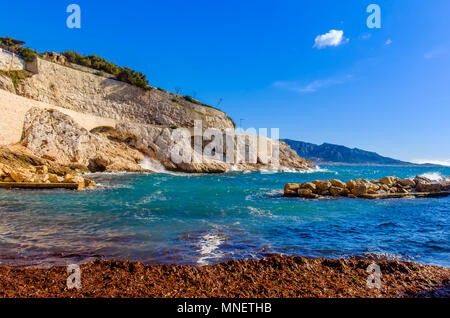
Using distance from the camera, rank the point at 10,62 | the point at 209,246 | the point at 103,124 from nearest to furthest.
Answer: the point at 209,246, the point at 10,62, the point at 103,124

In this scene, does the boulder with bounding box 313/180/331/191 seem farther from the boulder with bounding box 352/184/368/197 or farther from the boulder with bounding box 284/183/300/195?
the boulder with bounding box 352/184/368/197

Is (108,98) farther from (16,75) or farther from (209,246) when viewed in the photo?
(209,246)

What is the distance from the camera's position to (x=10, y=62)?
3850cm

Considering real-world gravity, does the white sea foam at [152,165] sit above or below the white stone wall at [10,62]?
below

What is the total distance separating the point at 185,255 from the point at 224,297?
2473 millimetres

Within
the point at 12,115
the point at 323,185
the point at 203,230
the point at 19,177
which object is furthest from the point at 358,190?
the point at 12,115

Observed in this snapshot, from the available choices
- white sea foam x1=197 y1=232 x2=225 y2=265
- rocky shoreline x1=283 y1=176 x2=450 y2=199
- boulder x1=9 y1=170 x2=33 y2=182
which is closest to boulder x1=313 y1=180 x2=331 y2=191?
rocky shoreline x1=283 y1=176 x2=450 y2=199

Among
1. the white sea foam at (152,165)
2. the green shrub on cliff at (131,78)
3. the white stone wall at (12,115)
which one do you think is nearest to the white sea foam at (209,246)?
the white stone wall at (12,115)

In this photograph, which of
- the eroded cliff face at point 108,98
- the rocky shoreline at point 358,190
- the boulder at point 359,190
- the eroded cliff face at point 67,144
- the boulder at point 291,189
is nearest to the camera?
the rocky shoreline at point 358,190

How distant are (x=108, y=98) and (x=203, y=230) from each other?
4721 centimetres

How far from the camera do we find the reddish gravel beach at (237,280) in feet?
13.9

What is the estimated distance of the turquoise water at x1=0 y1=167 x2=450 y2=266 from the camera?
6578mm

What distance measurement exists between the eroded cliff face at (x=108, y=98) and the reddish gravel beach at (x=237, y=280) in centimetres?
4237

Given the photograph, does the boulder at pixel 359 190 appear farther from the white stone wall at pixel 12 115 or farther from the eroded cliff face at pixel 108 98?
the eroded cliff face at pixel 108 98
